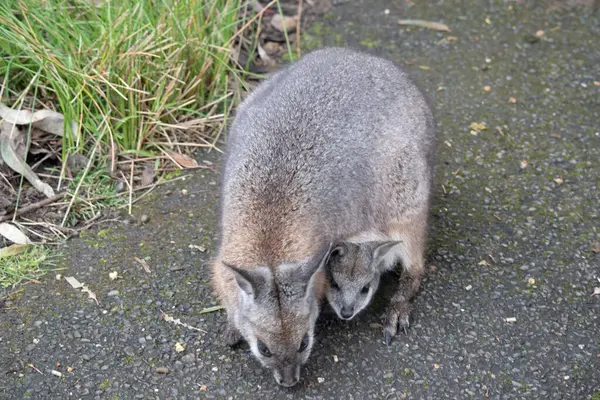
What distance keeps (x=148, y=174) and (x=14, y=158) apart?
2.66 ft

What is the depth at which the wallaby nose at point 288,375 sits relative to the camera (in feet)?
11.9

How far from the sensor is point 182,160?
17.2 feet

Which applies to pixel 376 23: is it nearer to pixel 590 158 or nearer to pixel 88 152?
pixel 590 158

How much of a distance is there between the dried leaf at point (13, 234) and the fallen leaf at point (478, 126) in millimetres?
3056

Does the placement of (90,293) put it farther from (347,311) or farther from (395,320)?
(395,320)

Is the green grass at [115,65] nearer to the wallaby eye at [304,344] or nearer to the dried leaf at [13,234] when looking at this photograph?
the dried leaf at [13,234]

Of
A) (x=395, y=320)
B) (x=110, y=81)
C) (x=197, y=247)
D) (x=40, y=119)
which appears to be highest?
(x=110, y=81)

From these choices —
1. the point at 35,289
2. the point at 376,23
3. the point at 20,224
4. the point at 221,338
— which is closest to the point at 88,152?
the point at 20,224

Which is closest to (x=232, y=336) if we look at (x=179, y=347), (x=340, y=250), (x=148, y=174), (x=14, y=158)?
(x=179, y=347)

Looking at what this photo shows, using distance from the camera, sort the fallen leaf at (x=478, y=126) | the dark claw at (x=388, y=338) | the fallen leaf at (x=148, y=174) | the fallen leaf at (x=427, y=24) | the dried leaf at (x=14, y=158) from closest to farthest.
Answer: the dark claw at (x=388, y=338), the dried leaf at (x=14, y=158), the fallen leaf at (x=148, y=174), the fallen leaf at (x=478, y=126), the fallen leaf at (x=427, y=24)

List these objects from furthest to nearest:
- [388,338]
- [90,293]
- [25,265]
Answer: [25,265], [90,293], [388,338]

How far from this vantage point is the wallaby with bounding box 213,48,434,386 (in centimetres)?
356

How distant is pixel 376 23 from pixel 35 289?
368 cm

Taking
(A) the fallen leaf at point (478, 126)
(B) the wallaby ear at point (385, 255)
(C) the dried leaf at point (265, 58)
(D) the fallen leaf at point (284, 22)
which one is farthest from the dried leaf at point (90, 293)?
(D) the fallen leaf at point (284, 22)
